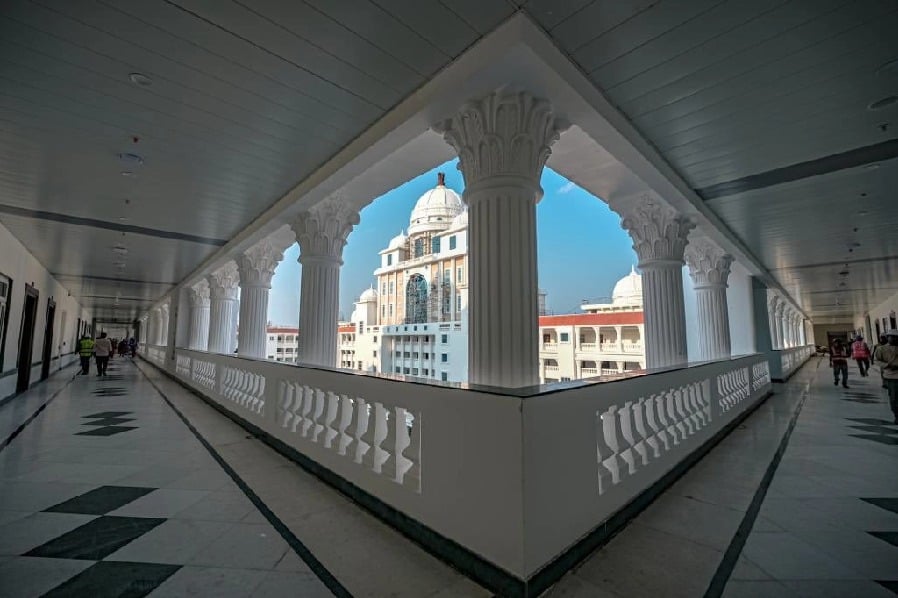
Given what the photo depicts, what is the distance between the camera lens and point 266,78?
106 inches

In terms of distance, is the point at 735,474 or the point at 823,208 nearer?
the point at 735,474

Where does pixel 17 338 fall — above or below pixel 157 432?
above

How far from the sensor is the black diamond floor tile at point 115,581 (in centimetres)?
163

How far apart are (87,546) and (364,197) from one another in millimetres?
4020

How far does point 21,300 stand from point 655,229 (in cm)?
1076

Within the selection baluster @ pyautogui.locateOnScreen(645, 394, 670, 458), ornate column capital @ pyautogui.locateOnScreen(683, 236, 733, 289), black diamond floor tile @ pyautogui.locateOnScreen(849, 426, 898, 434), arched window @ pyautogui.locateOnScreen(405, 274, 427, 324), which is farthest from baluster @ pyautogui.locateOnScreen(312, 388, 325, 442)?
arched window @ pyautogui.locateOnScreen(405, 274, 427, 324)

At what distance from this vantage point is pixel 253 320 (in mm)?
7039

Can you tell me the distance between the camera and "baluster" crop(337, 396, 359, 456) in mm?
2748

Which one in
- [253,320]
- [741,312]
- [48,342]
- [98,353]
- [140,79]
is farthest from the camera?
[98,353]

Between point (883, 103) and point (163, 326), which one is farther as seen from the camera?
point (163, 326)

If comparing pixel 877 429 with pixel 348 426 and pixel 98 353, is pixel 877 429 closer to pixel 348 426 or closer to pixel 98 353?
pixel 348 426

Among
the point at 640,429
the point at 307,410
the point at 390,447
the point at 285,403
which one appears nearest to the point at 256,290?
the point at 285,403

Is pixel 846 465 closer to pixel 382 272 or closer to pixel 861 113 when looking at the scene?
pixel 861 113

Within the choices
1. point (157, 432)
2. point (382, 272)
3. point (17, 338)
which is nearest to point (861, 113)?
point (157, 432)
